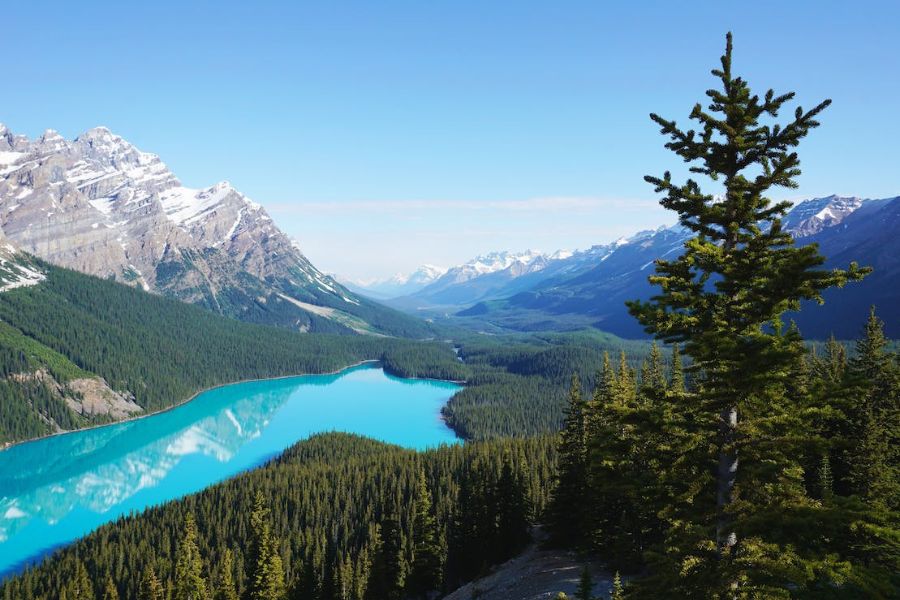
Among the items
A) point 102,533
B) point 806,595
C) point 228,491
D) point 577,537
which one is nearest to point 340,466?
point 228,491

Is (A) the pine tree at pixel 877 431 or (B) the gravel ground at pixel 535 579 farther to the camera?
(B) the gravel ground at pixel 535 579

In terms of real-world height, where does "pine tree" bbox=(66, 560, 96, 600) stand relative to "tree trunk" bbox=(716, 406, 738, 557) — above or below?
below

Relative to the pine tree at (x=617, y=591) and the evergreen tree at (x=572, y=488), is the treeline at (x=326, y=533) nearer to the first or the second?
the evergreen tree at (x=572, y=488)

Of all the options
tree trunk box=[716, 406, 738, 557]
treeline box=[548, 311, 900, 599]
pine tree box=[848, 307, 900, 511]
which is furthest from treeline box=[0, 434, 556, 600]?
tree trunk box=[716, 406, 738, 557]

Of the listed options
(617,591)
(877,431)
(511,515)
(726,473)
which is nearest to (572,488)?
(511,515)

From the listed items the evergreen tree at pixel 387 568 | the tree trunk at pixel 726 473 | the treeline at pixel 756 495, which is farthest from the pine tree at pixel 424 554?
the tree trunk at pixel 726 473

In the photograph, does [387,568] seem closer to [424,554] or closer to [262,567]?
[424,554]

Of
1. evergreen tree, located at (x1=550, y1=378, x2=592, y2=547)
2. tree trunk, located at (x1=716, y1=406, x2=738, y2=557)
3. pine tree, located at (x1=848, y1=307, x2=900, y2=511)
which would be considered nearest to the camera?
tree trunk, located at (x1=716, y1=406, x2=738, y2=557)

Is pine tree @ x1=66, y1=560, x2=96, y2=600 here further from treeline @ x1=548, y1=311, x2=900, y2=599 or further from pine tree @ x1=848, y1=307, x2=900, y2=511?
pine tree @ x1=848, y1=307, x2=900, y2=511
